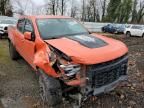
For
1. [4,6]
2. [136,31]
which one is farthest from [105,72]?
[4,6]

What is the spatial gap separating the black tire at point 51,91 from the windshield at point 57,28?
1135 millimetres

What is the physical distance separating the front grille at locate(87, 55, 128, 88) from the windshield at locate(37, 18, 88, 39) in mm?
1717

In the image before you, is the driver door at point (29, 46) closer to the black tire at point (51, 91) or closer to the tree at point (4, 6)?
the black tire at point (51, 91)

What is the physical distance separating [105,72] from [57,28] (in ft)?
7.13

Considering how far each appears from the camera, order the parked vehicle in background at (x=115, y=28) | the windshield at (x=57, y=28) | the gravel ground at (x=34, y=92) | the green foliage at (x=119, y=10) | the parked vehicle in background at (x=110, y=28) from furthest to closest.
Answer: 1. the green foliage at (x=119, y=10)
2. the parked vehicle in background at (x=110, y=28)
3. the parked vehicle in background at (x=115, y=28)
4. the windshield at (x=57, y=28)
5. the gravel ground at (x=34, y=92)

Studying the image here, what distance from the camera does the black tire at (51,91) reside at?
5129mm

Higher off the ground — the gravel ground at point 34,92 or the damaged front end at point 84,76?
the damaged front end at point 84,76

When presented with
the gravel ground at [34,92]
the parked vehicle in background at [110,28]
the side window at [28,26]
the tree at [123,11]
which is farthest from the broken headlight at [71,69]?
the tree at [123,11]

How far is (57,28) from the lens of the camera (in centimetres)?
654

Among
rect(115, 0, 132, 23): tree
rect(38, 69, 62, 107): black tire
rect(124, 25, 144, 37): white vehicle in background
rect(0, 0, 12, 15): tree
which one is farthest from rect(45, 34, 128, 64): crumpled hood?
rect(115, 0, 132, 23): tree

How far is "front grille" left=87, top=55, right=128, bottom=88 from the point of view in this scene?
15.3 ft

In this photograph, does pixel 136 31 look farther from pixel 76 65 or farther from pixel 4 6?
pixel 4 6

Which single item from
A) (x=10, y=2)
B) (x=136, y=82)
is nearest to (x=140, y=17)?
(x=10, y=2)

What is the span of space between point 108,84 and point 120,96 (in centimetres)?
105
